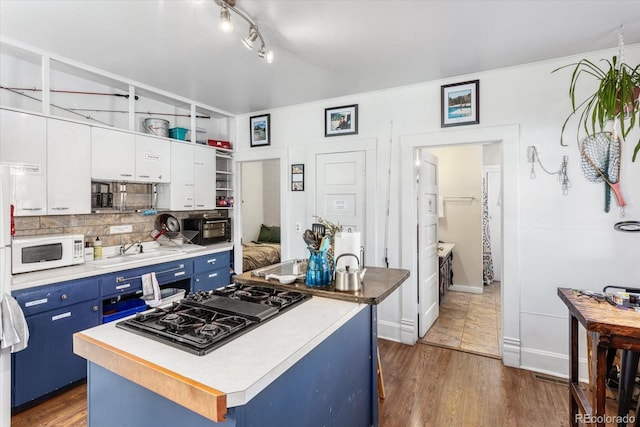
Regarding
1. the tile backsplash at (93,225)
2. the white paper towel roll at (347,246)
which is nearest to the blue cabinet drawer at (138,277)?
the tile backsplash at (93,225)

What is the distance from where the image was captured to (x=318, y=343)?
52.1 inches

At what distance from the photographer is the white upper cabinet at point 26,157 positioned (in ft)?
7.61

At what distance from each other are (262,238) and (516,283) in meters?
4.78

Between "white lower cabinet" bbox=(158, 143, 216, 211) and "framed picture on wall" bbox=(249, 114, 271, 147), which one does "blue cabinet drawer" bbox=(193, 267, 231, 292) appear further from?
"framed picture on wall" bbox=(249, 114, 271, 147)

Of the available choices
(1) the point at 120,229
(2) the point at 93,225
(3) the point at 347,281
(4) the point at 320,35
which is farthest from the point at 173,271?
(4) the point at 320,35

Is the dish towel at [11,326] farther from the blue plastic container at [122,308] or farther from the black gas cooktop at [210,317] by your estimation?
the black gas cooktop at [210,317]

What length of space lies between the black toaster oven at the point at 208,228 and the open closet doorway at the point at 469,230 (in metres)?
2.95

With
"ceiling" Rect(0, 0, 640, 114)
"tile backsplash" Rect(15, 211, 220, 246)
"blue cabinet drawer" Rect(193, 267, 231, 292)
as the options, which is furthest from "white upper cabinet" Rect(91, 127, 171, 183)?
"blue cabinet drawer" Rect(193, 267, 231, 292)

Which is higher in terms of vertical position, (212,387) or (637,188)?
(637,188)

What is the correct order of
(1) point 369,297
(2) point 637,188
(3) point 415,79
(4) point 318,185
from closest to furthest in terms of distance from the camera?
(1) point 369,297, (2) point 637,188, (3) point 415,79, (4) point 318,185

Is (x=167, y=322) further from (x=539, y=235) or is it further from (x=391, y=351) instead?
(x=539, y=235)

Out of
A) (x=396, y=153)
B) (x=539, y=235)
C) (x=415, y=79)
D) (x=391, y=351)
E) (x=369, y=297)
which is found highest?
(x=415, y=79)

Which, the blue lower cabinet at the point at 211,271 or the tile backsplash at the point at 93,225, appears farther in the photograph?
the blue lower cabinet at the point at 211,271

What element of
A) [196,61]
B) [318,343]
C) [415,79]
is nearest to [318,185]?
[415,79]
